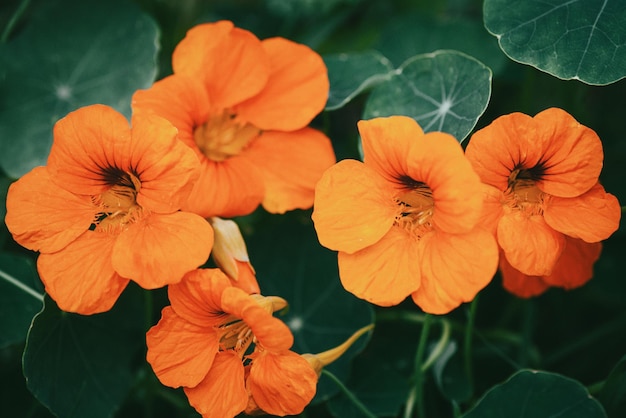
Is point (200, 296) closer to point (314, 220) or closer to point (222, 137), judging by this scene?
point (314, 220)

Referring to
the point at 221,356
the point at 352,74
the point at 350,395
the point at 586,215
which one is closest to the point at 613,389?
the point at 586,215

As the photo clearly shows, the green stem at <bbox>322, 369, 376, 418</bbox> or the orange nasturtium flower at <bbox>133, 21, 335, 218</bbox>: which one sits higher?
the orange nasturtium flower at <bbox>133, 21, 335, 218</bbox>

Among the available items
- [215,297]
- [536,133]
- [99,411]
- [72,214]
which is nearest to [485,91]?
[536,133]

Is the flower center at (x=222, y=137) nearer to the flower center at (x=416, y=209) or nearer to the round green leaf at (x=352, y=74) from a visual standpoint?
the round green leaf at (x=352, y=74)

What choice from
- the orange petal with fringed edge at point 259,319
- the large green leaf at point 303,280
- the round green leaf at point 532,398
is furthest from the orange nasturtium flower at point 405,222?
the large green leaf at point 303,280

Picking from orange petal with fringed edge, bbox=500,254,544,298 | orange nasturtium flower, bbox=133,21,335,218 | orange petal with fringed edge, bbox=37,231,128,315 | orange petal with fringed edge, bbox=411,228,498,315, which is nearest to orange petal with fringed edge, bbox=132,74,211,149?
orange nasturtium flower, bbox=133,21,335,218

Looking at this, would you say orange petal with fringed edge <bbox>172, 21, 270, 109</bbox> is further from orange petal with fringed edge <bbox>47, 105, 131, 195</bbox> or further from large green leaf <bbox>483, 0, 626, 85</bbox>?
large green leaf <bbox>483, 0, 626, 85</bbox>
